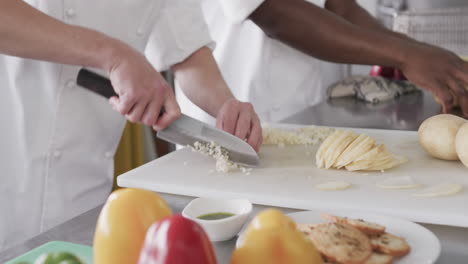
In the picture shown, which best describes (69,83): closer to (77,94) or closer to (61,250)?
(77,94)

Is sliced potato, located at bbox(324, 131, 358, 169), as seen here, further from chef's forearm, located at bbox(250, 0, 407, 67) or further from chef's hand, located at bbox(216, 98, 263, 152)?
chef's forearm, located at bbox(250, 0, 407, 67)

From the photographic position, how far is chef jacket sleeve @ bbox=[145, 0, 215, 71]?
152 cm

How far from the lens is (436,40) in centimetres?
256

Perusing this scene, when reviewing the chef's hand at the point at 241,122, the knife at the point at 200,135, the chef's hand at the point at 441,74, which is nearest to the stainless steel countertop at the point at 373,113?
the chef's hand at the point at 441,74

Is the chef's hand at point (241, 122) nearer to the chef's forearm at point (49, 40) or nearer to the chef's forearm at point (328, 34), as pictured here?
the chef's forearm at point (49, 40)

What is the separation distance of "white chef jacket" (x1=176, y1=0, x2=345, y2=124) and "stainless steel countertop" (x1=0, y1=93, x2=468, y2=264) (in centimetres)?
20

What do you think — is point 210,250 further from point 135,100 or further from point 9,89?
point 9,89

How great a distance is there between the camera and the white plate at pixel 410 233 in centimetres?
73

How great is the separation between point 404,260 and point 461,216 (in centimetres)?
23

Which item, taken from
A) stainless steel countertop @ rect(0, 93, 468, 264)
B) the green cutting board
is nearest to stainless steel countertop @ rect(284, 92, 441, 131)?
stainless steel countertop @ rect(0, 93, 468, 264)

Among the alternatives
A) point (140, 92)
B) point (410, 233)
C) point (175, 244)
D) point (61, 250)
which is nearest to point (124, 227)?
point (175, 244)

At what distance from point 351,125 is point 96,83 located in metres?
0.76

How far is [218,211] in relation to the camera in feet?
2.91

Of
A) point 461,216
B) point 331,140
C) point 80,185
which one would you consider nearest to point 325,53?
point 331,140
